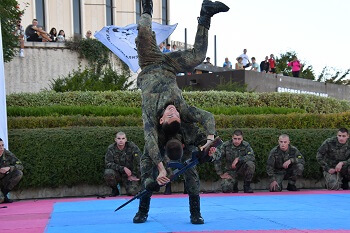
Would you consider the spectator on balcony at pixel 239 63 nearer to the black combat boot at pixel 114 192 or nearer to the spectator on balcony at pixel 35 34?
the spectator on balcony at pixel 35 34

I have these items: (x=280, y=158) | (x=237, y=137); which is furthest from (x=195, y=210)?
(x=280, y=158)

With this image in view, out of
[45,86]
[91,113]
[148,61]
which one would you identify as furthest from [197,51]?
[45,86]

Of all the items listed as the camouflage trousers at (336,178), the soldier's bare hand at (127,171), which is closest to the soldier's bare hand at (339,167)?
the camouflage trousers at (336,178)

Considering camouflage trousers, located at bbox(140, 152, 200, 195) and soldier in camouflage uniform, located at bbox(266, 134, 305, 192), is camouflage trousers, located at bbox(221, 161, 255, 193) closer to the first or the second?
soldier in camouflage uniform, located at bbox(266, 134, 305, 192)

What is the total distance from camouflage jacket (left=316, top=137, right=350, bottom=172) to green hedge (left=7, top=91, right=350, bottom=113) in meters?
6.30

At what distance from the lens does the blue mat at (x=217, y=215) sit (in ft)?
22.8

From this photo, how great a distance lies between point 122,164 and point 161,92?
5.72 meters

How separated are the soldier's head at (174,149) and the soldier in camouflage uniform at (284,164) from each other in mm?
6623

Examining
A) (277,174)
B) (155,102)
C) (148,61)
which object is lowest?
(277,174)

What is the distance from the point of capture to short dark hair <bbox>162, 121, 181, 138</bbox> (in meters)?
6.68

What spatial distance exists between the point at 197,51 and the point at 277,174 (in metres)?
6.92

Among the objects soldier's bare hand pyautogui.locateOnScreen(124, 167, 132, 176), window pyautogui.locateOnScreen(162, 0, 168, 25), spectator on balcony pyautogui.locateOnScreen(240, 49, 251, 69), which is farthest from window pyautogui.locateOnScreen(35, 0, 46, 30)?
soldier's bare hand pyautogui.locateOnScreen(124, 167, 132, 176)

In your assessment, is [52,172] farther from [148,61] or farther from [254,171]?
[148,61]

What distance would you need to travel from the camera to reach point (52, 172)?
41.1 ft
